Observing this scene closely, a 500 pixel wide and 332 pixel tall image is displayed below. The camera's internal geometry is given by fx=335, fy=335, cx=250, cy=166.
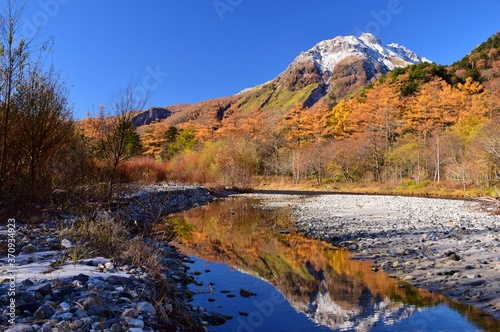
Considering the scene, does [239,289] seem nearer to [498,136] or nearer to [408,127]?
[498,136]

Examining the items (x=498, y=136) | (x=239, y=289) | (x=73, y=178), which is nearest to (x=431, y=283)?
(x=239, y=289)

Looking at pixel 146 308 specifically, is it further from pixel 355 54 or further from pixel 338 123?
pixel 355 54

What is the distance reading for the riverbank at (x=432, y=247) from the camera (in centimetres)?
507

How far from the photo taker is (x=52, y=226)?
6836mm

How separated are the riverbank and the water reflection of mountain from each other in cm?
40

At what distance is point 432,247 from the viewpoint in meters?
7.24

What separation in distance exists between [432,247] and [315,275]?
9.63 feet

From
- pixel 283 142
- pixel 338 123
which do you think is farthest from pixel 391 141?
pixel 283 142

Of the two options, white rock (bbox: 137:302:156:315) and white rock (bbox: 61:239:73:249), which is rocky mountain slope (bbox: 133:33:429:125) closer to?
white rock (bbox: 61:239:73:249)

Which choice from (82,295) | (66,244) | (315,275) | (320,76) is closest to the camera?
(82,295)

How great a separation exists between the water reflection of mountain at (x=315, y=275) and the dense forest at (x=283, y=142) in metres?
3.66

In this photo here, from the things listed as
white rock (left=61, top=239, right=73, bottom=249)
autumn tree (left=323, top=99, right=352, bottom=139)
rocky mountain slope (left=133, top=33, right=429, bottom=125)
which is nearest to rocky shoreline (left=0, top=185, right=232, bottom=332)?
white rock (left=61, top=239, right=73, bottom=249)

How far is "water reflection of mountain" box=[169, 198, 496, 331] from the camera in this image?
453 cm

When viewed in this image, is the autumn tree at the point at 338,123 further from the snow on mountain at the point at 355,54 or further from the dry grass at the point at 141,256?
the snow on mountain at the point at 355,54
